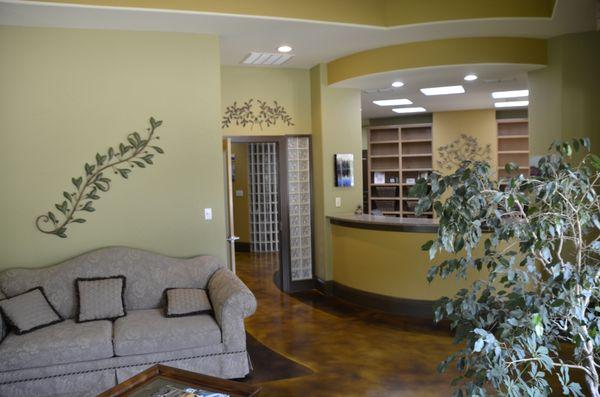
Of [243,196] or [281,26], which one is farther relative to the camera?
[243,196]

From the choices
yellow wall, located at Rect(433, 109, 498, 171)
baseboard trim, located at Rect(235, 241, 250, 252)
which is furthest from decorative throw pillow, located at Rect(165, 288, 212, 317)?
yellow wall, located at Rect(433, 109, 498, 171)

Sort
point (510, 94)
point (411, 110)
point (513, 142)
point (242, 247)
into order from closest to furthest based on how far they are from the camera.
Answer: point (510, 94) < point (411, 110) < point (513, 142) < point (242, 247)

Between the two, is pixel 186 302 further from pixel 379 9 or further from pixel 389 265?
pixel 379 9

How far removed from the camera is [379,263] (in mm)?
5734

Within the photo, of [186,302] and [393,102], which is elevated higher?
[393,102]

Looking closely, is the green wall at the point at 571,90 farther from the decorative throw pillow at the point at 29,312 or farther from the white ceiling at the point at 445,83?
the decorative throw pillow at the point at 29,312

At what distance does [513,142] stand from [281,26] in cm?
708

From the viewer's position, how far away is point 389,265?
18.5 ft

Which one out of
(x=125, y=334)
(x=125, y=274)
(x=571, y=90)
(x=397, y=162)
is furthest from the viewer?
(x=397, y=162)

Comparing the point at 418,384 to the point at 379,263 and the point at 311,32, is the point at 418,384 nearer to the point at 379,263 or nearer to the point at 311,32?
the point at 379,263

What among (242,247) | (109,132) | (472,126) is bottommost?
(242,247)

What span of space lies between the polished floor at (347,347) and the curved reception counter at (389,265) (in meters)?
0.21

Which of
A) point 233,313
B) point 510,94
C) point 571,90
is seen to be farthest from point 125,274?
point 510,94

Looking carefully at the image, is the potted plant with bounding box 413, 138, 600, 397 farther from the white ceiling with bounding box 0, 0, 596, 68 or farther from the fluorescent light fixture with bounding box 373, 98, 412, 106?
the fluorescent light fixture with bounding box 373, 98, 412, 106
